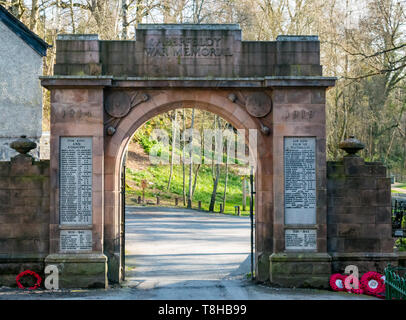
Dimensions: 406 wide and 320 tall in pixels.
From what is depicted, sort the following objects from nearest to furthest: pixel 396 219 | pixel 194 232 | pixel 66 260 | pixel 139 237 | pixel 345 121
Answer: pixel 66 260 → pixel 396 219 → pixel 139 237 → pixel 194 232 → pixel 345 121

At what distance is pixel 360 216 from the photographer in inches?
476

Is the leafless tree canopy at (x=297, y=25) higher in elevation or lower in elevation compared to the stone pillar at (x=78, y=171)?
higher

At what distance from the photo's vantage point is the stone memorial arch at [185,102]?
11703 millimetres

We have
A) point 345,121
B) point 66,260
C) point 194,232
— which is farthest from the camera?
point 345,121

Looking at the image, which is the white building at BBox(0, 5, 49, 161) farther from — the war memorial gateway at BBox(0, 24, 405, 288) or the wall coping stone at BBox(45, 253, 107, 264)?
→ the wall coping stone at BBox(45, 253, 107, 264)

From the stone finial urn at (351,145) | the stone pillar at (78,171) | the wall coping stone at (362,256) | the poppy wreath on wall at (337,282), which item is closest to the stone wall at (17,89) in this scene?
the stone pillar at (78,171)

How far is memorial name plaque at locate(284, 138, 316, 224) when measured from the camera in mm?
11914

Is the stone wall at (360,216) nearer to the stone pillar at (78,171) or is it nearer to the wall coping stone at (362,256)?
the wall coping stone at (362,256)

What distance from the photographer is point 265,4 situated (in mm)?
28250

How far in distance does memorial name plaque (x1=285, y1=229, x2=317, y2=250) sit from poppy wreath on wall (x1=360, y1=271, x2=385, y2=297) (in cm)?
132

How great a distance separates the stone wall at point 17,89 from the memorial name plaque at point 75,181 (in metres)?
11.0

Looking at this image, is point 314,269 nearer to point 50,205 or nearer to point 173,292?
point 173,292
